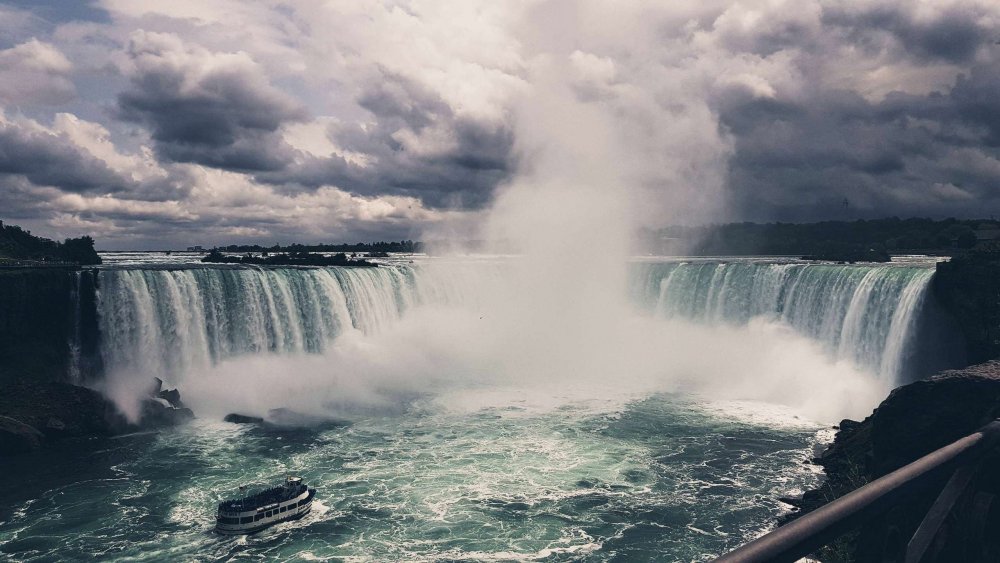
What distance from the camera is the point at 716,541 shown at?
18.6 m

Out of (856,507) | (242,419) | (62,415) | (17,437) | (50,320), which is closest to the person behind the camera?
(856,507)

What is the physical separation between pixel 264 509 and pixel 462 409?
54.8 ft

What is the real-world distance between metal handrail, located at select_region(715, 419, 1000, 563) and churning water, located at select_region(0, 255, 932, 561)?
16.6m

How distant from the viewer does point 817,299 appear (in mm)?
40719

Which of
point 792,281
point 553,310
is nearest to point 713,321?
point 792,281

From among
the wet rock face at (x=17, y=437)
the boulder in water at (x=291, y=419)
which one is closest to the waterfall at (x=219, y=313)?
the wet rock face at (x=17, y=437)

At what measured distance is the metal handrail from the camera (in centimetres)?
209

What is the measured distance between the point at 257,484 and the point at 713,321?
Result: 3926cm

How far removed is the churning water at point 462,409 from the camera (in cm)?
1983

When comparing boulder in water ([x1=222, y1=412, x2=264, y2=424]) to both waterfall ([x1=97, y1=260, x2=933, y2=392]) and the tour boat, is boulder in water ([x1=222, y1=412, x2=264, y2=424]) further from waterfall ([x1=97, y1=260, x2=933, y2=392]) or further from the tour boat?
the tour boat

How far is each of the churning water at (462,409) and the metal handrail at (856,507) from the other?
16579mm

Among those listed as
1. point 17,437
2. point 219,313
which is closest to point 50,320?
point 219,313

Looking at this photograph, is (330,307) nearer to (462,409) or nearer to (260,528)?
(462,409)

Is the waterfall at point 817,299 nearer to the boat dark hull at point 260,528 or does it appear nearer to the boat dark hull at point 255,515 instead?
the boat dark hull at point 260,528
